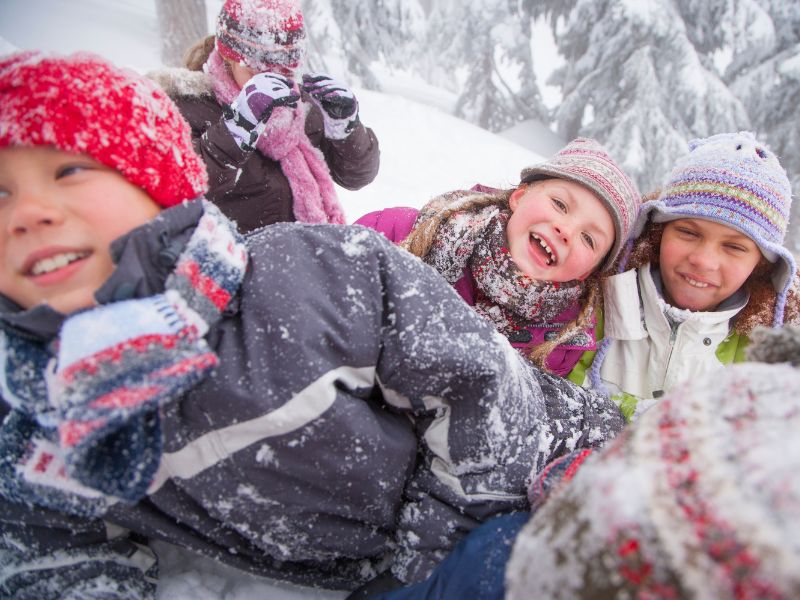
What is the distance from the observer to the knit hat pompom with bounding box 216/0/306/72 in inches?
72.9

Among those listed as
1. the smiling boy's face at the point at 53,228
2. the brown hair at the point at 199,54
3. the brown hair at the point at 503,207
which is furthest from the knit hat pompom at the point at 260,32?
the smiling boy's face at the point at 53,228

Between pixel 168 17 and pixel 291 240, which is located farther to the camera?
pixel 168 17

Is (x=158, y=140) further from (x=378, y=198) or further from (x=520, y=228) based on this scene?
(x=378, y=198)

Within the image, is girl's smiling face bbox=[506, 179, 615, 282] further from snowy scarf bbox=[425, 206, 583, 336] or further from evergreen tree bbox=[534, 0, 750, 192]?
evergreen tree bbox=[534, 0, 750, 192]

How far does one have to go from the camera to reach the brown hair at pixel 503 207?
175cm

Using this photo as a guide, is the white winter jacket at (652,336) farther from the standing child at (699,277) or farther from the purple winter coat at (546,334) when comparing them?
the purple winter coat at (546,334)

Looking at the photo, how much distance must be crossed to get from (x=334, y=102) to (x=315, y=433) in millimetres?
1491

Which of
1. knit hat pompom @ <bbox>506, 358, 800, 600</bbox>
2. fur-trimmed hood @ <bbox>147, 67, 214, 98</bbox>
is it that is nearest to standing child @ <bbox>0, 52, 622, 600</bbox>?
knit hat pompom @ <bbox>506, 358, 800, 600</bbox>

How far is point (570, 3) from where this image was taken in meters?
8.84

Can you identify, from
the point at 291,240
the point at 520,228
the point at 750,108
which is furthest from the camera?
the point at 750,108

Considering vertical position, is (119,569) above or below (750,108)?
below

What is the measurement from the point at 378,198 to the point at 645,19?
21.0ft

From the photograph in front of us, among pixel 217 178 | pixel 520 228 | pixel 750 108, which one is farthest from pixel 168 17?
pixel 750 108

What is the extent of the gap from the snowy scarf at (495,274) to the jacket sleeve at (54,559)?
1317 millimetres
